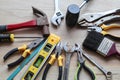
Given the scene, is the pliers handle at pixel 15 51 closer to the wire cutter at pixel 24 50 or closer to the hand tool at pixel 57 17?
the wire cutter at pixel 24 50

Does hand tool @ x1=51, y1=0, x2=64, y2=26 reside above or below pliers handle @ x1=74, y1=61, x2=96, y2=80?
above

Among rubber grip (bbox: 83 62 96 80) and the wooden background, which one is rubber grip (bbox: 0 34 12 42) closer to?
the wooden background

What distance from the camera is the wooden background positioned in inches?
34.9

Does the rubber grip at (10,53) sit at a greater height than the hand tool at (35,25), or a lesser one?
lesser

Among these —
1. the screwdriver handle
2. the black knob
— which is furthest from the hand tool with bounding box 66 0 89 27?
the screwdriver handle

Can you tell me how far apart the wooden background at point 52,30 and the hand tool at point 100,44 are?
2 cm

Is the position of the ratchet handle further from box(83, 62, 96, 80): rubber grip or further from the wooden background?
box(83, 62, 96, 80): rubber grip

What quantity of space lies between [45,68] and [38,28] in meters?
0.16

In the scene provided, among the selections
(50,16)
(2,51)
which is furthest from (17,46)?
(50,16)

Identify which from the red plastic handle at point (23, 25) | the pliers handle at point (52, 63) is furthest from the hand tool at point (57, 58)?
the red plastic handle at point (23, 25)

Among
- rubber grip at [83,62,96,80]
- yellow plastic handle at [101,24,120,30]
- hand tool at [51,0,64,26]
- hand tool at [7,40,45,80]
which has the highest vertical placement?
hand tool at [51,0,64,26]

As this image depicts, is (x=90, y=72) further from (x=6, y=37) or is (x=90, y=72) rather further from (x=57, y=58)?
(x=6, y=37)

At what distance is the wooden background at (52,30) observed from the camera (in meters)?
0.89

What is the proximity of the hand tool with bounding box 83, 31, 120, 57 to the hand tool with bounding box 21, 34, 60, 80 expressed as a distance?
0.11m
